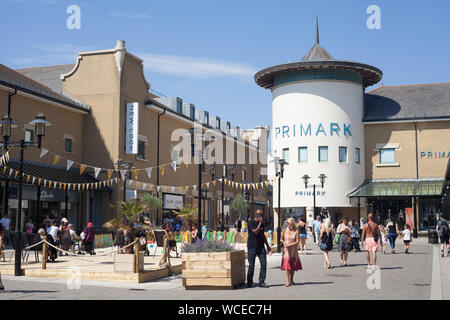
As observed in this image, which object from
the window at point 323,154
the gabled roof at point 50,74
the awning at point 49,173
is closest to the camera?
the awning at point 49,173

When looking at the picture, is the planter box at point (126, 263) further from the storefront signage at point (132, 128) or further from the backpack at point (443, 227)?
the storefront signage at point (132, 128)

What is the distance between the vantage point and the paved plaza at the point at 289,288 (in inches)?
439

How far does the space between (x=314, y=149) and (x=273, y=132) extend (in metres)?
4.54

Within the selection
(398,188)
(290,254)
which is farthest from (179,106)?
(290,254)

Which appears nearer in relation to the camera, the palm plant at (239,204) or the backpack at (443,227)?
the backpack at (443,227)

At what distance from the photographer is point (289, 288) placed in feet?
40.9

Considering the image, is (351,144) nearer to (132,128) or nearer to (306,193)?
(306,193)

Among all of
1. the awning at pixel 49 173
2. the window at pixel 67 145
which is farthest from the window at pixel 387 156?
the window at pixel 67 145

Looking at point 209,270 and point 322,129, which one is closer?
point 209,270

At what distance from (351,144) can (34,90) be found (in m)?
25.5

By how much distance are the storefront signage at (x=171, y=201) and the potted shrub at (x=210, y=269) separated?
1124 inches

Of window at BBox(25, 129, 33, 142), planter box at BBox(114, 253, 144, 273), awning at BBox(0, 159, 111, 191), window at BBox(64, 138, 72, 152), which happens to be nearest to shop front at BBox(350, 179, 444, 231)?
awning at BBox(0, 159, 111, 191)

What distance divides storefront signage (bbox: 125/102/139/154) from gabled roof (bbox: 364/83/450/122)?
2013cm

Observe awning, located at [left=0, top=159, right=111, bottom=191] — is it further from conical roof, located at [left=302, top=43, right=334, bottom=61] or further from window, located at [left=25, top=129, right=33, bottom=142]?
conical roof, located at [left=302, top=43, right=334, bottom=61]
